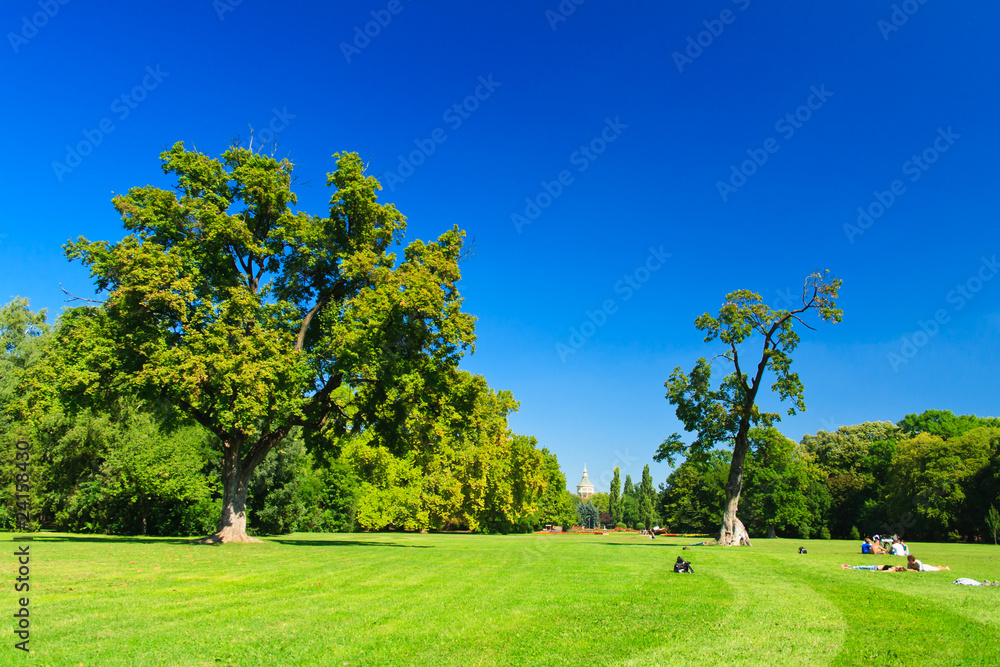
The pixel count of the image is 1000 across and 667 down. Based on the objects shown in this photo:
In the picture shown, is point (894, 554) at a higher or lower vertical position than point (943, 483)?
lower

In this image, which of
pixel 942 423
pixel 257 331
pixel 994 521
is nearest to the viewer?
pixel 257 331

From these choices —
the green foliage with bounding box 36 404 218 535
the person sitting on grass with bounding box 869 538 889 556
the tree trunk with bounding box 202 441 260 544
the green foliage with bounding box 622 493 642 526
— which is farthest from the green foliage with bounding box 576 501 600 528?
the tree trunk with bounding box 202 441 260 544

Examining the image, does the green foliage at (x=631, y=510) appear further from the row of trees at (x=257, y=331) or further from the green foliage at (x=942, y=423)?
the row of trees at (x=257, y=331)

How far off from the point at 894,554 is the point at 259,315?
92.2 ft

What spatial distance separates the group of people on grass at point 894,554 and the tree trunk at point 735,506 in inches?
259

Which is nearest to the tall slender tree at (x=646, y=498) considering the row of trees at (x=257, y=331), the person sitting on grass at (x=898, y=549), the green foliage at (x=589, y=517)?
the green foliage at (x=589, y=517)

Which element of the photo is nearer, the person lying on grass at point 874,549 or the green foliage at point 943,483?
the person lying on grass at point 874,549

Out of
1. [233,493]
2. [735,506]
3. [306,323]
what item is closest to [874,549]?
[735,506]

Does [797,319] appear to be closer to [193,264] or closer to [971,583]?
[971,583]

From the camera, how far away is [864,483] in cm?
7306

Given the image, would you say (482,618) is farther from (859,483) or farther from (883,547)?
(859,483)

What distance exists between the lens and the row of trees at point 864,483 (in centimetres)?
5400

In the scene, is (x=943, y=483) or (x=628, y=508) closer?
(x=943, y=483)

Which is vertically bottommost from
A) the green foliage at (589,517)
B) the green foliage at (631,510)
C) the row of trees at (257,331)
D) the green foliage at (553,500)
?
the green foliage at (589,517)
